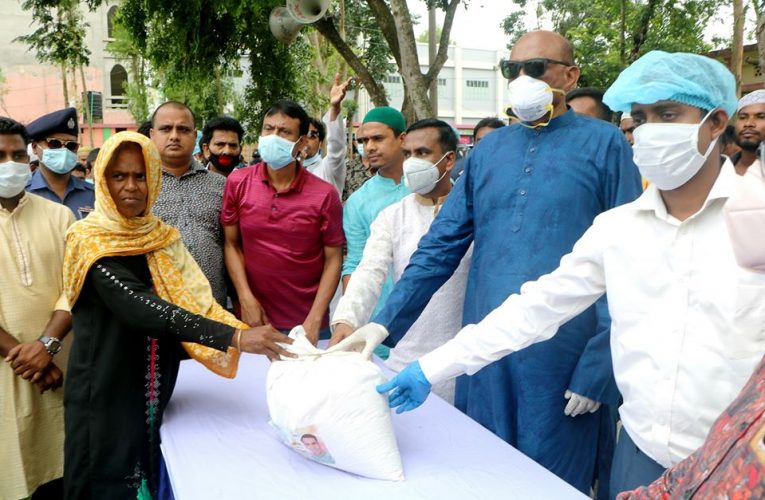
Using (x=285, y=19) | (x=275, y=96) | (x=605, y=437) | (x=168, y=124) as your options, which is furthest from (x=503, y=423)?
(x=275, y=96)

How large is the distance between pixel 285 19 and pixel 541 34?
17.0ft

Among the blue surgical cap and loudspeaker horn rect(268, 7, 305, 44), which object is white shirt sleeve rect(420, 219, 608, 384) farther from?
loudspeaker horn rect(268, 7, 305, 44)

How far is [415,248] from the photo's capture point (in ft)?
10.1

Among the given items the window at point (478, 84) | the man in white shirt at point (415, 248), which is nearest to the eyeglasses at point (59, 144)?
the man in white shirt at point (415, 248)

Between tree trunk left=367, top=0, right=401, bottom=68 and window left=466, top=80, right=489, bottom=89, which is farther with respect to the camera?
window left=466, top=80, right=489, bottom=89

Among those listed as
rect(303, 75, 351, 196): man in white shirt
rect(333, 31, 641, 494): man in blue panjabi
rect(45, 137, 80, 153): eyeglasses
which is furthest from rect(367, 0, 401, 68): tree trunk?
rect(333, 31, 641, 494): man in blue panjabi

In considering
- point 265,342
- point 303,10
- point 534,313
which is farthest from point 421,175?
point 303,10

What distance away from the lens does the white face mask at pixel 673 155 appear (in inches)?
70.2

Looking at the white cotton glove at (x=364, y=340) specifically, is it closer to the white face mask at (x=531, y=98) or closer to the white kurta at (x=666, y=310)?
the white kurta at (x=666, y=310)

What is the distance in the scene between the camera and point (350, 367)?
203cm

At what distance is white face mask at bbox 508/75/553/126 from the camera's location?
2.47 m

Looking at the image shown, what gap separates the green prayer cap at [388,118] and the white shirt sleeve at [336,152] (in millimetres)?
276

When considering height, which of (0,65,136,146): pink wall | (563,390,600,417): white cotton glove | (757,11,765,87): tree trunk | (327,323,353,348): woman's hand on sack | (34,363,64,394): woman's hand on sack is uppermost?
(0,65,136,146): pink wall

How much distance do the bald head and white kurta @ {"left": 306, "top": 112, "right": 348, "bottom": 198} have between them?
190cm
